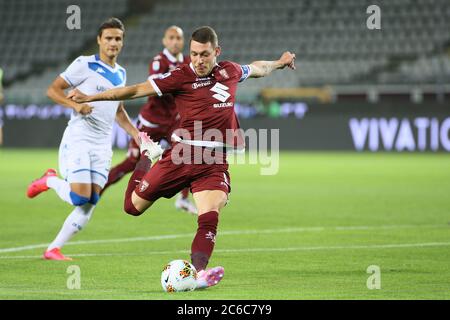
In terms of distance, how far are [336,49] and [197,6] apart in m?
5.85

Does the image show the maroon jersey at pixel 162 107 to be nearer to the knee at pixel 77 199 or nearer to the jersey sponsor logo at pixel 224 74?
the knee at pixel 77 199

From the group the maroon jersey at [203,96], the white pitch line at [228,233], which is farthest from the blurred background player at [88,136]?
the maroon jersey at [203,96]

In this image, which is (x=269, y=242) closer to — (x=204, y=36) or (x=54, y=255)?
(x=54, y=255)

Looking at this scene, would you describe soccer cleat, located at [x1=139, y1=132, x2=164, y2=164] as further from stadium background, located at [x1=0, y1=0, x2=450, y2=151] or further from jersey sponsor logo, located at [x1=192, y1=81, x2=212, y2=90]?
stadium background, located at [x1=0, y1=0, x2=450, y2=151]

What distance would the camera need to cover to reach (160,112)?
13266 mm

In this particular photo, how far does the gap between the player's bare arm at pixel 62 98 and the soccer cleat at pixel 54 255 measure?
141 centimetres

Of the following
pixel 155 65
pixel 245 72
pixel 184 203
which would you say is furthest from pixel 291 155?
pixel 245 72

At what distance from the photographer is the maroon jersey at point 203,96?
7.92 metres

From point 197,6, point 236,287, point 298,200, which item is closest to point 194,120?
point 236,287

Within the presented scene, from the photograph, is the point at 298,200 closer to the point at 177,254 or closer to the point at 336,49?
the point at 177,254

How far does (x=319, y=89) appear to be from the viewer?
101 feet

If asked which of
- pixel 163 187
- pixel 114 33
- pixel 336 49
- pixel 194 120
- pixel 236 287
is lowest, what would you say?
pixel 236 287

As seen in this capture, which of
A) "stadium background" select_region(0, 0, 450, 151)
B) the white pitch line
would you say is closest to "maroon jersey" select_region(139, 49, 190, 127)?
the white pitch line

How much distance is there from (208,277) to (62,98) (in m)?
2.56
